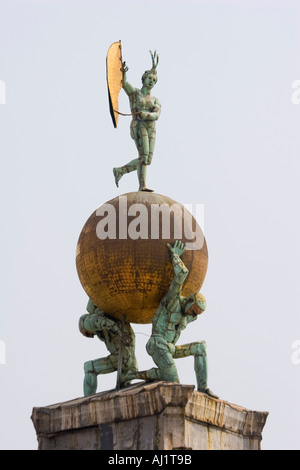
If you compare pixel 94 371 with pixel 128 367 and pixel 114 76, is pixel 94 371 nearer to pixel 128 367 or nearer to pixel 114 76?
pixel 128 367

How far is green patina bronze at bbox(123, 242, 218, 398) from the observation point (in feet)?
88.6

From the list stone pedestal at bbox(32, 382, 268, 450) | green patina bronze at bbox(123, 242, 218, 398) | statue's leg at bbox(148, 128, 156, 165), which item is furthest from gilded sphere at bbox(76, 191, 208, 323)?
stone pedestal at bbox(32, 382, 268, 450)

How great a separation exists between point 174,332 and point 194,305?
754 millimetres

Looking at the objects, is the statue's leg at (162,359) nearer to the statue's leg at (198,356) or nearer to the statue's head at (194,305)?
the statue's leg at (198,356)

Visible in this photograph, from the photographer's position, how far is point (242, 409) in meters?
27.5

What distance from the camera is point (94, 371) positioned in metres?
28.4

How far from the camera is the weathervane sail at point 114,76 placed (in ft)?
94.8

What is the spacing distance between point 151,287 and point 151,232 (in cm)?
121

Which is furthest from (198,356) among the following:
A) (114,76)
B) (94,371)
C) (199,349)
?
(114,76)
